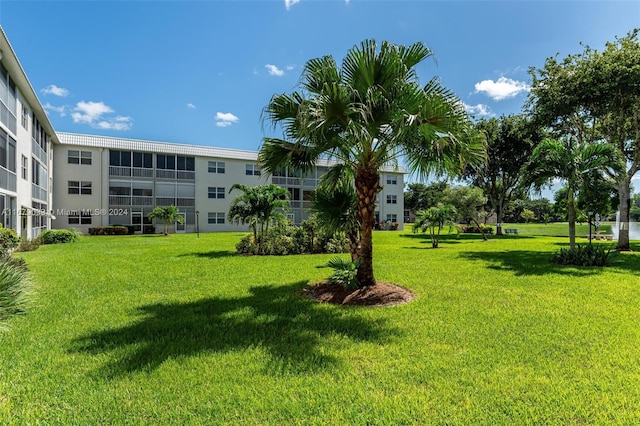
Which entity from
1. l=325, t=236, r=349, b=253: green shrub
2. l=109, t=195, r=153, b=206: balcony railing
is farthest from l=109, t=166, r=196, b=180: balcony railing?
l=325, t=236, r=349, b=253: green shrub

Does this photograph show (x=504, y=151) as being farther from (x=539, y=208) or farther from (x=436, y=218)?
(x=539, y=208)

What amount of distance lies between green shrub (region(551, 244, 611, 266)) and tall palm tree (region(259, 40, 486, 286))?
7855 millimetres

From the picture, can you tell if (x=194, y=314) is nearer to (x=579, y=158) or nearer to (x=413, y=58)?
(x=413, y=58)

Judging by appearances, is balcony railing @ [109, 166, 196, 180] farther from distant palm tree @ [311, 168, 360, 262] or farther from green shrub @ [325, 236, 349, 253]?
distant palm tree @ [311, 168, 360, 262]

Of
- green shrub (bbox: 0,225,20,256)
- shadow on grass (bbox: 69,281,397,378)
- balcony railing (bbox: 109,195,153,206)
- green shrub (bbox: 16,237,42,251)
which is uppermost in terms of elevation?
balcony railing (bbox: 109,195,153,206)

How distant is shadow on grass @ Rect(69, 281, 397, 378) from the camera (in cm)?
405

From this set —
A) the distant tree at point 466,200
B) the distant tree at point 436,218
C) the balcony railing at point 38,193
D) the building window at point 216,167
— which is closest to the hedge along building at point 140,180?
the building window at point 216,167

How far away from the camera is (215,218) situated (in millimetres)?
37250

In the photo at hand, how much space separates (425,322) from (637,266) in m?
10.8

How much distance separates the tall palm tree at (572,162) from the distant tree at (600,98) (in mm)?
880

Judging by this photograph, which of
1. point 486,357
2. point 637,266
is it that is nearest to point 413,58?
point 486,357

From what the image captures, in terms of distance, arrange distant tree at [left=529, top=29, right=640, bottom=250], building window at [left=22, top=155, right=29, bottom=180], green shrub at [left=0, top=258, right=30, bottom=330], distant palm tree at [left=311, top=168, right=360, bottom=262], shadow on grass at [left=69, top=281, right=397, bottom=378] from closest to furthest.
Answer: shadow on grass at [left=69, top=281, right=397, bottom=378] < green shrub at [left=0, top=258, right=30, bottom=330] < distant palm tree at [left=311, top=168, right=360, bottom=262] < distant tree at [left=529, top=29, right=640, bottom=250] < building window at [left=22, top=155, right=29, bottom=180]

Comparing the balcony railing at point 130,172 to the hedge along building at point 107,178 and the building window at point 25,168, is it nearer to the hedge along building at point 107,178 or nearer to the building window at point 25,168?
the hedge along building at point 107,178

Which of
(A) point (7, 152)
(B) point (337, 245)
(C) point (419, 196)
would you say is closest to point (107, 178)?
(A) point (7, 152)
